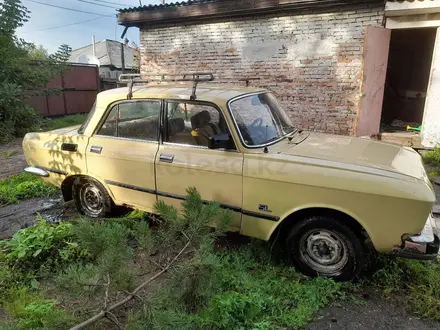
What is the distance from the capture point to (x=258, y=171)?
325cm

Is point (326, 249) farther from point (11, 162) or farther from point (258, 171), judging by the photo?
point (11, 162)

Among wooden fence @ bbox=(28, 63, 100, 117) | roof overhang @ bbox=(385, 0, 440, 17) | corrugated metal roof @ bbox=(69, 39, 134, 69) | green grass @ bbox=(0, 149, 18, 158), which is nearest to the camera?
roof overhang @ bbox=(385, 0, 440, 17)

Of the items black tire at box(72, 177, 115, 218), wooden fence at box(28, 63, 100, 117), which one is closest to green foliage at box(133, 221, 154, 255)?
black tire at box(72, 177, 115, 218)

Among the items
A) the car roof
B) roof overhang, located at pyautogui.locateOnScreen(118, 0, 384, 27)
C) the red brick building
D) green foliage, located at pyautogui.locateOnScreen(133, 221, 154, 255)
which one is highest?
roof overhang, located at pyautogui.locateOnScreen(118, 0, 384, 27)

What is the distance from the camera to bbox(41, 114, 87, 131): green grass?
11586 mm

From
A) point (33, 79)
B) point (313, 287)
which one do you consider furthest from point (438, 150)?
point (33, 79)

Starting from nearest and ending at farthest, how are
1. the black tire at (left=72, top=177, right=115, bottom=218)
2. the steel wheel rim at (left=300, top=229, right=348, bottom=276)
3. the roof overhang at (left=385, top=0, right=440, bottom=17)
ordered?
the steel wheel rim at (left=300, top=229, right=348, bottom=276) → the black tire at (left=72, top=177, right=115, bottom=218) → the roof overhang at (left=385, top=0, right=440, bottom=17)

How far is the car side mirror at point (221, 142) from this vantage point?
131 inches

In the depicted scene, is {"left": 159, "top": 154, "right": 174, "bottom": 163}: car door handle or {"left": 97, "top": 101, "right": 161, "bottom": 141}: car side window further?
{"left": 97, "top": 101, "right": 161, "bottom": 141}: car side window

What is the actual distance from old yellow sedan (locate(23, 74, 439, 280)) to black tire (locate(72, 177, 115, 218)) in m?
0.03

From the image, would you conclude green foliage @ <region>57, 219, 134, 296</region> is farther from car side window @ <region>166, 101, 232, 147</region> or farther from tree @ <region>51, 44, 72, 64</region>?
tree @ <region>51, 44, 72, 64</region>

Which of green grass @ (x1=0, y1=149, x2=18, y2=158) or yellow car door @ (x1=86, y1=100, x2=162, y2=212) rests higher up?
yellow car door @ (x1=86, y1=100, x2=162, y2=212)

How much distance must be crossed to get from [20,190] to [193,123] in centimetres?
375

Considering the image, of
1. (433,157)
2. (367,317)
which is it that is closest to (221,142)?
(367,317)
